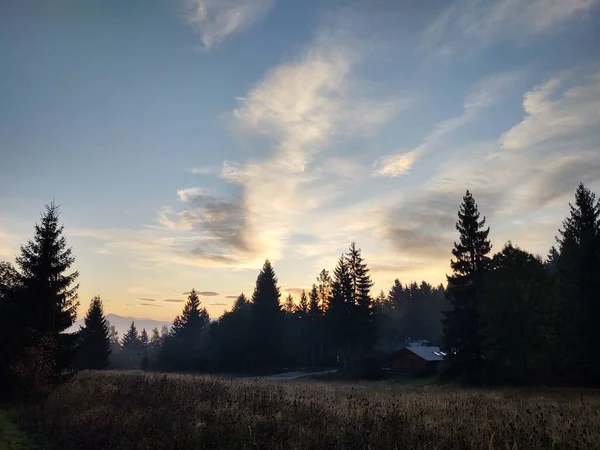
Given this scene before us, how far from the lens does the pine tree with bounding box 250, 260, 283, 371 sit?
6188 centimetres

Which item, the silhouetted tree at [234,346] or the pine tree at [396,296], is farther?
the pine tree at [396,296]

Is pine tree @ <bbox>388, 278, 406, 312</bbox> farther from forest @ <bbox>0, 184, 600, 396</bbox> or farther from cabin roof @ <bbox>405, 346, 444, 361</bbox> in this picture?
cabin roof @ <bbox>405, 346, 444, 361</bbox>

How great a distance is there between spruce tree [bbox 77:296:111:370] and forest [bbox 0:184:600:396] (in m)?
0.14

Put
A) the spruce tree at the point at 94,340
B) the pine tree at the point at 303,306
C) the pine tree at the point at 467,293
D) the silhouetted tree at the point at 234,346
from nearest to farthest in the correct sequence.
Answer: the pine tree at the point at 467,293, the spruce tree at the point at 94,340, the silhouetted tree at the point at 234,346, the pine tree at the point at 303,306

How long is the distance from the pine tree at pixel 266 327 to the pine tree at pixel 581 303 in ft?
135

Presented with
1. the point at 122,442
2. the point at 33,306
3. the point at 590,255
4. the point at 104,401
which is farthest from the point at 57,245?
the point at 590,255

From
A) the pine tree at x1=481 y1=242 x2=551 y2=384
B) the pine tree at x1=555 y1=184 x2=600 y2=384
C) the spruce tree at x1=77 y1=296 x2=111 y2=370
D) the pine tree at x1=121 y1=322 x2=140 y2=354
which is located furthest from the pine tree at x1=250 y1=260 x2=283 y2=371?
the pine tree at x1=121 y1=322 x2=140 y2=354

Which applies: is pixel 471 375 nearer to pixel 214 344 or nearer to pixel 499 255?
pixel 499 255

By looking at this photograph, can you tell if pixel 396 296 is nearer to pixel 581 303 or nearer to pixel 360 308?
pixel 360 308

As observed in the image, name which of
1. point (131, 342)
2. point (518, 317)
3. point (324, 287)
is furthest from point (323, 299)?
point (131, 342)

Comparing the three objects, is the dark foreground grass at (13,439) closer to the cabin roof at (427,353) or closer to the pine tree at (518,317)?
the pine tree at (518,317)

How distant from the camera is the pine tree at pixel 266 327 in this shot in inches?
2436

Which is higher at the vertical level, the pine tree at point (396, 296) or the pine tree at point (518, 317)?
the pine tree at point (396, 296)

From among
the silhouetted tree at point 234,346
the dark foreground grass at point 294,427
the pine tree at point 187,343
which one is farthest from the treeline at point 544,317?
the pine tree at point 187,343
